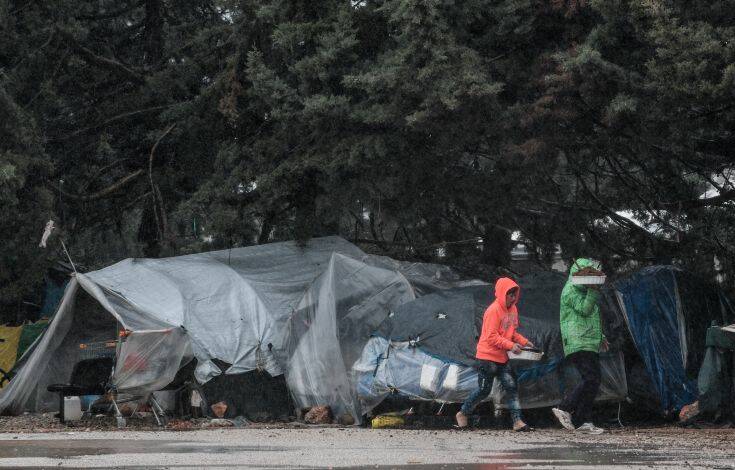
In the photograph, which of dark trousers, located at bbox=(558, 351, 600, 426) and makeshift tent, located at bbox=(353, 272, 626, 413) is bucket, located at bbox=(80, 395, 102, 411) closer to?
makeshift tent, located at bbox=(353, 272, 626, 413)

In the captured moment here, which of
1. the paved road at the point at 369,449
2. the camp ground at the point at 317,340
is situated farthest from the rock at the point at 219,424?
the paved road at the point at 369,449

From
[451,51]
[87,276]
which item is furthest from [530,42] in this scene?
[87,276]

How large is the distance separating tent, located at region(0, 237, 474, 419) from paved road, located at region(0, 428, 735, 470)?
4.71ft

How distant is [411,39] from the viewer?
14.1m

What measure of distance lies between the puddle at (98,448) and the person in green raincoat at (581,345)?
382 centimetres

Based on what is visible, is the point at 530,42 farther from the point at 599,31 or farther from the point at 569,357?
the point at 569,357

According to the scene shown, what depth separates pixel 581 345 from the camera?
42.5ft

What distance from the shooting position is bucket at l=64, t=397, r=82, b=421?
14578 mm

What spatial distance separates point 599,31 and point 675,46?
1281 millimetres

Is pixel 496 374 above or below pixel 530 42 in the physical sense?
below

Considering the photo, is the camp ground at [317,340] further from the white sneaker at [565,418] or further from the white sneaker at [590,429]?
the white sneaker at [590,429]

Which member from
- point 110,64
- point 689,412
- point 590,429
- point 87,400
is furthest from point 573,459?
point 110,64

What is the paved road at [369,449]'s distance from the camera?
923 centimetres

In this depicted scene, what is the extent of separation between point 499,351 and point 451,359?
82 centimetres
